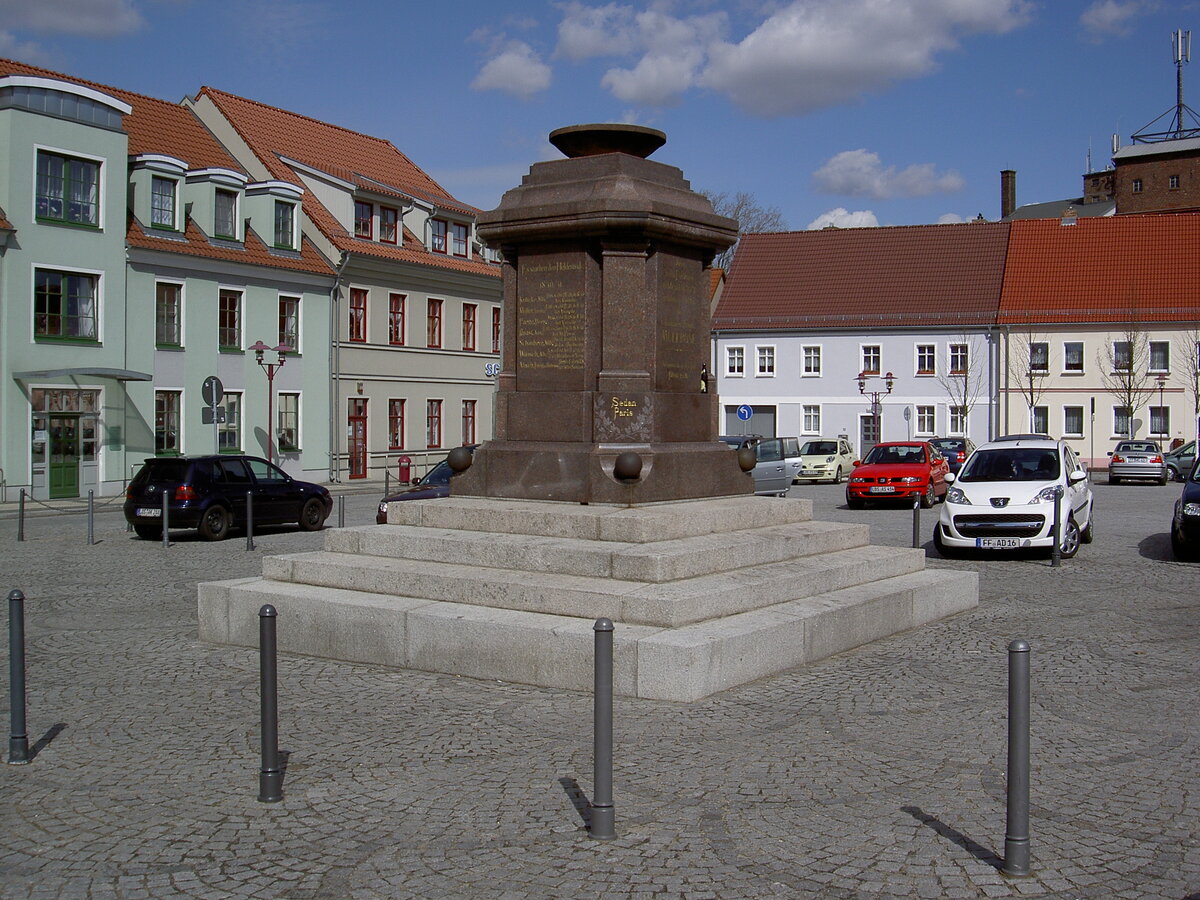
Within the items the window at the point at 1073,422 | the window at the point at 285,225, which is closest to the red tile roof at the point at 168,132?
the window at the point at 285,225

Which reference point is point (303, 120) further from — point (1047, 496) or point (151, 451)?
point (1047, 496)

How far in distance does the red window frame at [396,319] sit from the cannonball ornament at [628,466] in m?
35.6

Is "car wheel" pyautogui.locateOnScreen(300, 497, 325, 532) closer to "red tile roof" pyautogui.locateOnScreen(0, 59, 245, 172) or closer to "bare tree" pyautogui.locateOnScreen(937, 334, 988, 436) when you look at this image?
"red tile roof" pyautogui.locateOnScreen(0, 59, 245, 172)

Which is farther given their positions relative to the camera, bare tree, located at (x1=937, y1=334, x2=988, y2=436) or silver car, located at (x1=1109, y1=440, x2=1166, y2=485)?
bare tree, located at (x1=937, y1=334, x2=988, y2=436)

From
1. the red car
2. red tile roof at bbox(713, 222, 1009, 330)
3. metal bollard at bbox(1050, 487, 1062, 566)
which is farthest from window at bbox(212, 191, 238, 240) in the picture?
metal bollard at bbox(1050, 487, 1062, 566)

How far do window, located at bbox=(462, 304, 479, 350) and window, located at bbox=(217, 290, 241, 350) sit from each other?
37.3ft

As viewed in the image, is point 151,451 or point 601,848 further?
point 151,451

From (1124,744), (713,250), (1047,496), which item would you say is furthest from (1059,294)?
(1124,744)

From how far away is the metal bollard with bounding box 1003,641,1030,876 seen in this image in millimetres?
4949

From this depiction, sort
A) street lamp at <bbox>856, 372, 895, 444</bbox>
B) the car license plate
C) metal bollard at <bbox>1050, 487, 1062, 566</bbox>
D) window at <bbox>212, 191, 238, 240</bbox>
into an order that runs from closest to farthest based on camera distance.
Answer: metal bollard at <bbox>1050, 487, 1062, 566</bbox> < the car license plate < window at <bbox>212, 191, 238, 240</bbox> < street lamp at <bbox>856, 372, 895, 444</bbox>

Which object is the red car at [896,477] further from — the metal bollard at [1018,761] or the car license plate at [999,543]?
the metal bollard at [1018,761]

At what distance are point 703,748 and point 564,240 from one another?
5.79 metres

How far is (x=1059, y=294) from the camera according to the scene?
57781 mm

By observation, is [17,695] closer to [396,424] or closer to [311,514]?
[311,514]
